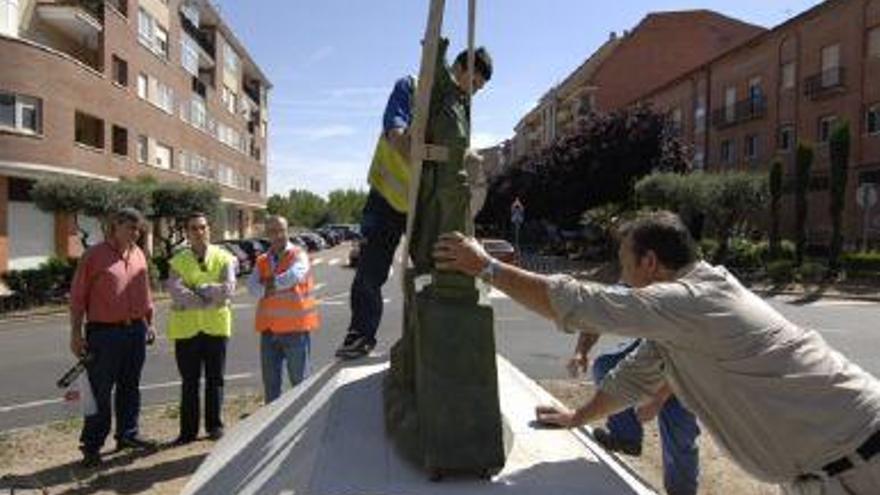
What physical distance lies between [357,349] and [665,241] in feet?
8.42

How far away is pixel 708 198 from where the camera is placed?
38.6 meters

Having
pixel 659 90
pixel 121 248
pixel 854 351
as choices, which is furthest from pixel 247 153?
pixel 121 248

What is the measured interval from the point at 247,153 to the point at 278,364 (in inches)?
3027

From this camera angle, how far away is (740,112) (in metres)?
51.6

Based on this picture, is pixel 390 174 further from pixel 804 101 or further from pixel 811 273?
pixel 804 101

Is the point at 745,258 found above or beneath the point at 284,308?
beneath

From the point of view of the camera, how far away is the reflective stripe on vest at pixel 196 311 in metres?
8.47

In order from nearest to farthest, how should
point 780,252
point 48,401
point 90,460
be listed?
point 90,460 < point 48,401 < point 780,252

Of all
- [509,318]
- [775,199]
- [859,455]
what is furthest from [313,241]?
[859,455]

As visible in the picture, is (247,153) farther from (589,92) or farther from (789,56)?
(789,56)

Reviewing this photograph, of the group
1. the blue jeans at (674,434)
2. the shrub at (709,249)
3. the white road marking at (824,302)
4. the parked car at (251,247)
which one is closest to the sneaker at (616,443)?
the blue jeans at (674,434)

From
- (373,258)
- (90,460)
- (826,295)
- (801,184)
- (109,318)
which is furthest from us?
(801,184)

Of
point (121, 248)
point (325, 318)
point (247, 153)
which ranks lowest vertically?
point (325, 318)

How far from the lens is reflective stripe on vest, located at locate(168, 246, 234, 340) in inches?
333
